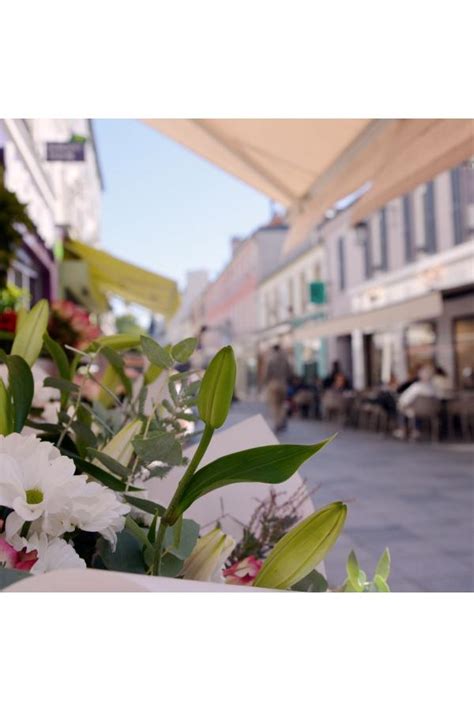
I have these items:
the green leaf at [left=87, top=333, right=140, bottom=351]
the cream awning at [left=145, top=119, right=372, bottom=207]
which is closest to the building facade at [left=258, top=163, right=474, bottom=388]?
the cream awning at [left=145, top=119, right=372, bottom=207]

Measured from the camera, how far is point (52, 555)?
1.75ft

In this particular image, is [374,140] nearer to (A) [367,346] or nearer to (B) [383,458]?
(B) [383,458]

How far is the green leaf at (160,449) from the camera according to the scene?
57 centimetres

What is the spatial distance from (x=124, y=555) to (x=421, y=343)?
16.8 metres

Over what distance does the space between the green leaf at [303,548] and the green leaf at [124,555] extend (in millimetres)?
104

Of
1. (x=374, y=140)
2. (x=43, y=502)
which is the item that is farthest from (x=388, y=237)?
(x=43, y=502)

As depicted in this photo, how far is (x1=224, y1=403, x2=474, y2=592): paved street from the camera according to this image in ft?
11.8

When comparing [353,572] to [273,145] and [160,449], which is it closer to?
[160,449]

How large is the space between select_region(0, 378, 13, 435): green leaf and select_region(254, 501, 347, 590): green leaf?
0.84ft

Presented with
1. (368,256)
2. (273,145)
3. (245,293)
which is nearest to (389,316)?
(273,145)

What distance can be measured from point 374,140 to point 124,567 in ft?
14.3

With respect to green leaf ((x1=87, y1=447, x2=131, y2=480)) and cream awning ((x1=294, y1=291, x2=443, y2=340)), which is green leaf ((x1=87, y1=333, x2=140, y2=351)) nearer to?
green leaf ((x1=87, y1=447, x2=131, y2=480))

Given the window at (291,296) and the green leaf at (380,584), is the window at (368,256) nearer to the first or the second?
the window at (291,296)
